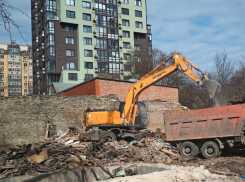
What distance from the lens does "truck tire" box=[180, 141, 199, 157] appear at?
45.0 feet

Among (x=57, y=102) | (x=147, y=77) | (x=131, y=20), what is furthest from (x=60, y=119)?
(x=131, y=20)

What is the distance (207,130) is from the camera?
1348cm

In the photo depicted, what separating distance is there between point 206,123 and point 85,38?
150 ft

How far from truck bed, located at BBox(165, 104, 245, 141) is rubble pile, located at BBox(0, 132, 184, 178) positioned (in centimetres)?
103

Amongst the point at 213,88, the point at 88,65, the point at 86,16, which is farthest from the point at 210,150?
the point at 86,16

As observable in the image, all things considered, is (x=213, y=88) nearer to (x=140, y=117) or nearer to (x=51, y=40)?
(x=140, y=117)

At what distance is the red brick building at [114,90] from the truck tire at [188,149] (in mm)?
12254

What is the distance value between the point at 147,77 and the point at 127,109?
2.25 metres

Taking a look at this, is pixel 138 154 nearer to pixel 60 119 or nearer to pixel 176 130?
pixel 176 130

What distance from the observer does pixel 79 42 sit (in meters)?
55.5

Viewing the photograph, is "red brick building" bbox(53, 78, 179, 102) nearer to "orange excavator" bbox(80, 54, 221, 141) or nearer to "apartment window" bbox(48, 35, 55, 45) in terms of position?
"orange excavator" bbox(80, 54, 221, 141)

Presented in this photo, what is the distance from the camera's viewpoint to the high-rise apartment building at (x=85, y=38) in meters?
53.9

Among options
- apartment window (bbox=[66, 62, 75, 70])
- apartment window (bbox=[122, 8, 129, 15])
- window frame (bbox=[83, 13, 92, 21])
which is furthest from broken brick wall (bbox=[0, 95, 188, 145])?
apartment window (bbox=[122, 8, 129, 15])

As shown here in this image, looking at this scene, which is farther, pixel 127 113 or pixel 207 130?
pixel 127 113
